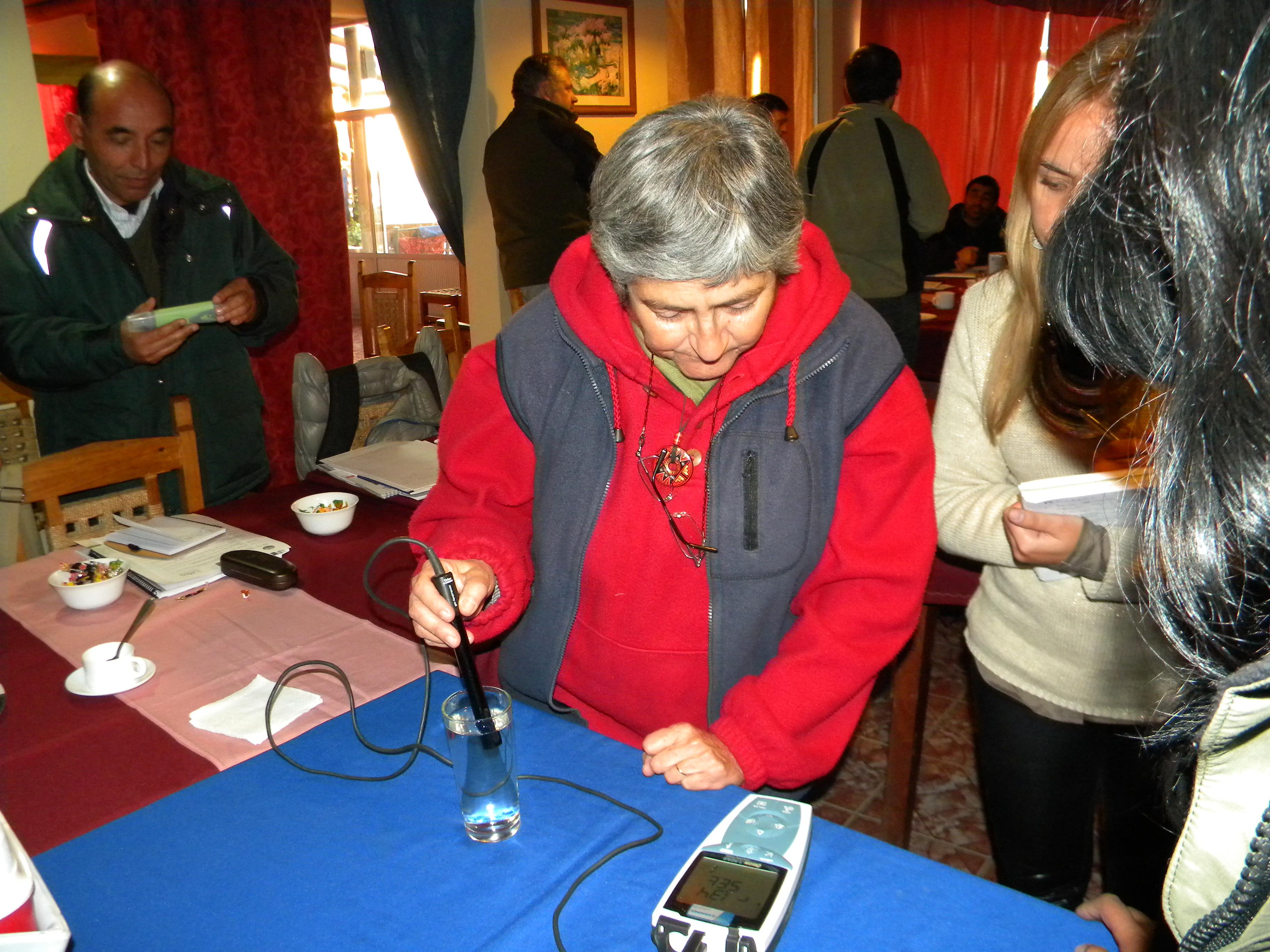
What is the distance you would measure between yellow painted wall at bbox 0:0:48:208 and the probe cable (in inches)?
108

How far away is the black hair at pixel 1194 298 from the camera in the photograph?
Result: 0.40 m

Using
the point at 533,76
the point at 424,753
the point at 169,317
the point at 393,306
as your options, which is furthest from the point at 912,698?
the point at 393,306

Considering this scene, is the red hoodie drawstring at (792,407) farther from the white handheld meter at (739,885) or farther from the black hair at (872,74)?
the black hair at (872,74)

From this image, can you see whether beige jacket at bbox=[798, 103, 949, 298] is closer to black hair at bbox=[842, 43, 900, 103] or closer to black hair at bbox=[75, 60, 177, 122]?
black hair at bbox=[842, 43, 900, 103]

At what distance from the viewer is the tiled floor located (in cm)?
219

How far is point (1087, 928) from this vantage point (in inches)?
32.7

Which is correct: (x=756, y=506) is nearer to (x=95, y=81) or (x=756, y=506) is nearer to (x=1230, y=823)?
(x=1230, y=823)

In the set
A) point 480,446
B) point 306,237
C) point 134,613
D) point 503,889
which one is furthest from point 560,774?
point 306,237

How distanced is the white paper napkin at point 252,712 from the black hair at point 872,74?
3327 millimetres

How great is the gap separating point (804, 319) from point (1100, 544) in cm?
53

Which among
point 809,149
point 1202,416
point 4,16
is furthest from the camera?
point 809,149

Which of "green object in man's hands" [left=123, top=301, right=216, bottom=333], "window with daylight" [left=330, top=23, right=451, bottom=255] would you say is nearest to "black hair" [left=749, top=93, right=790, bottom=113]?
"green object in man's hands" [left=123, top=301, right=216, bottom=333]

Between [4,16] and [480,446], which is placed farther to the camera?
[4,16]

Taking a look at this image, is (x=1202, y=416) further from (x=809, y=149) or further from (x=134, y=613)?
(x=809, y=149)
